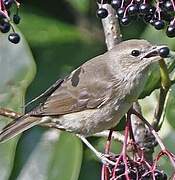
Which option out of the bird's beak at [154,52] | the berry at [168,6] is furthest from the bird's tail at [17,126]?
the berry at [168,6]

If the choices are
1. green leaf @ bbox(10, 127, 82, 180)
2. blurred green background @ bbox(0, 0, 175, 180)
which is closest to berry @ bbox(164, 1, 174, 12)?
blurred green background @ bbox(0, 0, 175, 180)

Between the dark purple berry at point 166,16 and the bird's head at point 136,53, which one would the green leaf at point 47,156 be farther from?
the dark purple berry at point 166,16

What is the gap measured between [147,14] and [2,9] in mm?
416

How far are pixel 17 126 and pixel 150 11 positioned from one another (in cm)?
74

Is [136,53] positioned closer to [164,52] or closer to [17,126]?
[164,52]

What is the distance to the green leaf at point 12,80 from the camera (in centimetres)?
326

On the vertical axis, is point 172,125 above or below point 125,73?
below

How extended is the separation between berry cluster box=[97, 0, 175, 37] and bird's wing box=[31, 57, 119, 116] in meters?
0.62

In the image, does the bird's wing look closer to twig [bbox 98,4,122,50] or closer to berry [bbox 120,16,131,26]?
twig [bbox 98,4,122,50]

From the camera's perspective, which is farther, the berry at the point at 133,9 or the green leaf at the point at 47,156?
the green leaf at the point at 47,156

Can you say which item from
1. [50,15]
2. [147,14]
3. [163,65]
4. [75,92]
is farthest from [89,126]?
[50,15]

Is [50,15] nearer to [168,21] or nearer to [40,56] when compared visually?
[40,56]

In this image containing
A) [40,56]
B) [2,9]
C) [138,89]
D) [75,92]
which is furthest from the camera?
[40,56]

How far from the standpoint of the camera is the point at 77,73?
321 centimetres
